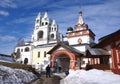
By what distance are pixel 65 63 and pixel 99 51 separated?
19.4 meters

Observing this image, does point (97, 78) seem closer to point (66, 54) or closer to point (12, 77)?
point (12, 77)

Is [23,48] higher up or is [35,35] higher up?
[35,35]

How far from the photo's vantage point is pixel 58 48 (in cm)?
3669

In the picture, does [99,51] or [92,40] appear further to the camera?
[92,40]

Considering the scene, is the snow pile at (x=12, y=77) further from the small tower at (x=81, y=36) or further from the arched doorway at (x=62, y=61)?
the small tower at (x=81, y=36)

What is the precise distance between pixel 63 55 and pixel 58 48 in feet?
7.11

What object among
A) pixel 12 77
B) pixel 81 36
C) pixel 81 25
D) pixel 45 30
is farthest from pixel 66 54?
pixel 45 30

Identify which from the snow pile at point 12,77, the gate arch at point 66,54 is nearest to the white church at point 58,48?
the gate arch at point 66,54

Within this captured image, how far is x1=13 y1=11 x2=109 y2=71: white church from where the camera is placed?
35.6 meters

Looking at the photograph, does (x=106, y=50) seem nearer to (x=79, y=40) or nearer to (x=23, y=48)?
(x=79, y=40)

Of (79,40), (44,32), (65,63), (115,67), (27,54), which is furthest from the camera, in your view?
(44,32)

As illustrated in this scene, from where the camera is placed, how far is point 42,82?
20.9m

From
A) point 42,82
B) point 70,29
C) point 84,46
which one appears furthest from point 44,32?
point 42,82

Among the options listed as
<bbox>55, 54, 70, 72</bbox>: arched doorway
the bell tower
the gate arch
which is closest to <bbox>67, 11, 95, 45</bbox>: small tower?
<bbox>55, 54, 70, 72</bbox>: arched doorway
